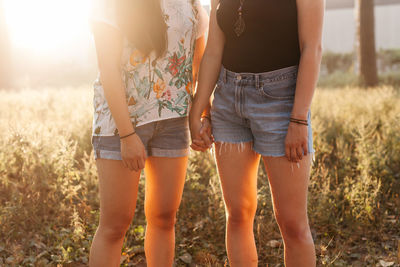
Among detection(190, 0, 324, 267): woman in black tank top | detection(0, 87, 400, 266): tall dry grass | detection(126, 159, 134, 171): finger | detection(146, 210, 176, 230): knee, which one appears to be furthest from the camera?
detection(0, 87, 400, 266): tall dry grass

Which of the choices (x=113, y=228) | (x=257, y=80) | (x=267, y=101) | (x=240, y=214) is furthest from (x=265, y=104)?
(x=113, y=228)

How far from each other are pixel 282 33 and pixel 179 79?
607mm

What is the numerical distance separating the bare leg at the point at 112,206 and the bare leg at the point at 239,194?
51 cm

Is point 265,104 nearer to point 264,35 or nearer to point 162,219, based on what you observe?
point 264,35

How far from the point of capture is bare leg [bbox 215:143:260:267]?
85.8 inches

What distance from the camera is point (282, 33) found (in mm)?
1988

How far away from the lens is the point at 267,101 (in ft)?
6.64

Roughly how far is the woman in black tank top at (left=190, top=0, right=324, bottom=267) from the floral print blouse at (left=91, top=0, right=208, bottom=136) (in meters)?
0.17

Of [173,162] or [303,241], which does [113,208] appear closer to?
[173,162]

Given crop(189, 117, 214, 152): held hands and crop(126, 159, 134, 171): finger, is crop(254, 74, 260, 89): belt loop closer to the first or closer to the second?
crop(189, 117, 214, 152): held hands

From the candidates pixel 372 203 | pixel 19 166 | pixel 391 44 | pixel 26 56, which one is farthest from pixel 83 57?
pixel 372 203

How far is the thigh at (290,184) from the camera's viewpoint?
203 centimetres

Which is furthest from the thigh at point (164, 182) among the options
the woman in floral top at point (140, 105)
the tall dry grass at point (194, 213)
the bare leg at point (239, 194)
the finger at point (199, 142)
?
the tall dry grass at point (194, 213)

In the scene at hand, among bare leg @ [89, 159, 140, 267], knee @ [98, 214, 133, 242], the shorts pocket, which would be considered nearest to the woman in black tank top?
the shorts pocket
